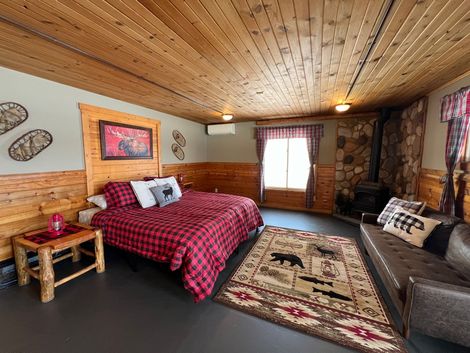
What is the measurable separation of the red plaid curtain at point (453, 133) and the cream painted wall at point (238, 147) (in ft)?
7.40

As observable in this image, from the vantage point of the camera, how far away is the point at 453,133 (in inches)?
93.7

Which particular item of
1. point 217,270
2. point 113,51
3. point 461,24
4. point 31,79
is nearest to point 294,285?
point 217,270

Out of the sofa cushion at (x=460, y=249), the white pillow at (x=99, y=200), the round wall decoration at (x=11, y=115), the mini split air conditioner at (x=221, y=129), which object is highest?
the mini split air conditioner at (x=221, y=129)

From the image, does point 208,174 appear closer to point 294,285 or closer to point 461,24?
point 294,285

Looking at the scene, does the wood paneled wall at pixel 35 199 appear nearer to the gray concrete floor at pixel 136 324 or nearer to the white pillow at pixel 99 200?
the white pillow at pixel 99 200

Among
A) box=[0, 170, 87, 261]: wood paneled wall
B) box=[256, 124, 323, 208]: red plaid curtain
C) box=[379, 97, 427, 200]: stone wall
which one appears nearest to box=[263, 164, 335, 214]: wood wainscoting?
box=[256, 124, 323, 208]: red plaid curtain

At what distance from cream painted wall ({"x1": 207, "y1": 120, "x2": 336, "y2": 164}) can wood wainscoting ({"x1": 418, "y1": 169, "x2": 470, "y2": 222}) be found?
1.81 m

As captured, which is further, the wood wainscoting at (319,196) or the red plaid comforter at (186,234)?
the wood wainscoting at (319,196)

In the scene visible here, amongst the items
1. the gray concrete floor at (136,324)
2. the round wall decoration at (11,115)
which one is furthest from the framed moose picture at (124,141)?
the gray concrete floor at (136,324)

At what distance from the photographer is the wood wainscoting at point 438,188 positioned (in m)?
2.24

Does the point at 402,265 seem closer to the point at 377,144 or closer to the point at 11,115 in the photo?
the point at 377,144

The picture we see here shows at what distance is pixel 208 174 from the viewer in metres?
5.93

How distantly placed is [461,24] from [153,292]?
348 cm

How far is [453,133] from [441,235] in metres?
1.32
